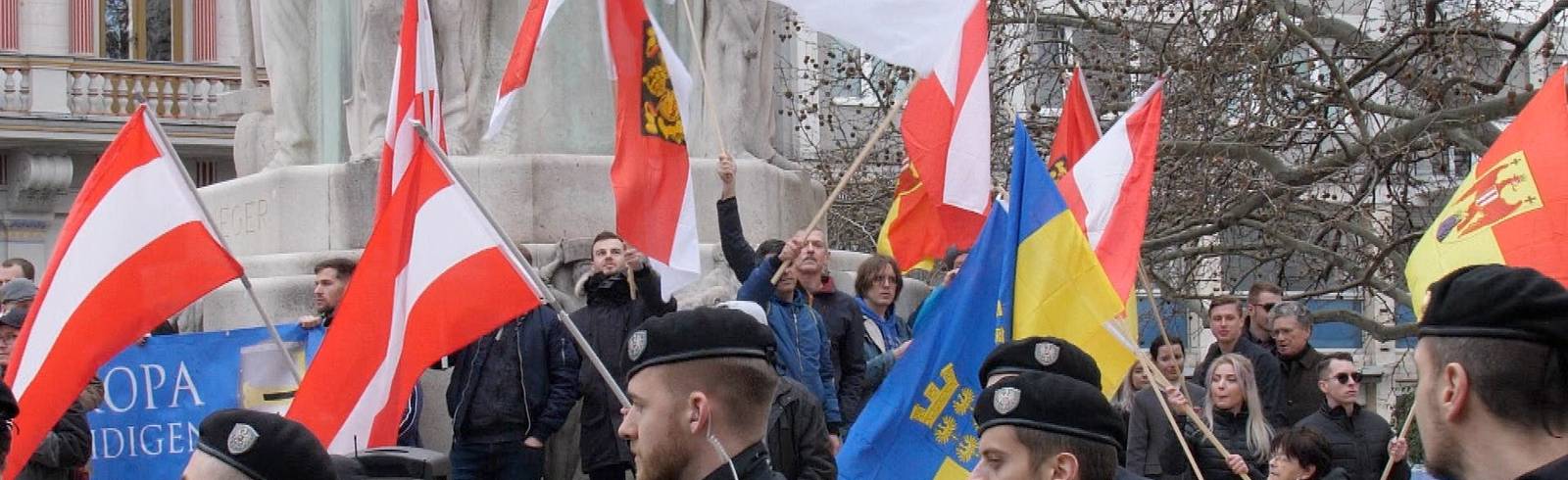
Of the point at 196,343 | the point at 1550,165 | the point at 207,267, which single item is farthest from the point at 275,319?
the point at 1550,165

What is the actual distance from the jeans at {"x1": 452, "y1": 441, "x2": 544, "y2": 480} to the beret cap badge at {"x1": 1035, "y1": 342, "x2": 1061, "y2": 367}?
12.5 feet

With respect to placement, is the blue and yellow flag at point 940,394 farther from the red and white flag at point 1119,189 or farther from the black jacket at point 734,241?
the black jacket at point 734,241

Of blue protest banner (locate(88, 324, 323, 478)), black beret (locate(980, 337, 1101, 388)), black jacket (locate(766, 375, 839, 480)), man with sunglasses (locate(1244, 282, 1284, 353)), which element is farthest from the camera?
man with sunglasses (locate(1244, 282, 1284, 353))

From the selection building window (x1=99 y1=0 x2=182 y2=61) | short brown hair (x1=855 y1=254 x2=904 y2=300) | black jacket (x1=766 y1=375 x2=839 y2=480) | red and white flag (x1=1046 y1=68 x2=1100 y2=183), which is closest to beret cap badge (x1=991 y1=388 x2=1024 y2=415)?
black jacket (x1=766 y1=375 x2=839 y2=480)

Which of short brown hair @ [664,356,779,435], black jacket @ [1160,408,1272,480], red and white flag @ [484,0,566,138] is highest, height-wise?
red and white flag @ [484,0,566,138]

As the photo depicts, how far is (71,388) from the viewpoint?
8531 millimetres

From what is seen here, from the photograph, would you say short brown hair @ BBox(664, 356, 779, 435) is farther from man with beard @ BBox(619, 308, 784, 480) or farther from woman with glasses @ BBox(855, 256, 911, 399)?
woman with glasses @ BBox(855, 256, 911, 399)

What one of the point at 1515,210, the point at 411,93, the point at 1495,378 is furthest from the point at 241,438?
the point at 411,93

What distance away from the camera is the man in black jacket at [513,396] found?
10047 millimetres

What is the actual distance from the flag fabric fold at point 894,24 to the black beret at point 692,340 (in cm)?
452

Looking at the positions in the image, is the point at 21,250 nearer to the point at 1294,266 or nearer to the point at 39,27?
the point at 39,27

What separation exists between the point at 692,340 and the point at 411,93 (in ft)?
16.4

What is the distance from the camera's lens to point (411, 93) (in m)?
10.2

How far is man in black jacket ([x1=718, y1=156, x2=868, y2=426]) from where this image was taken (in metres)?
10.5
